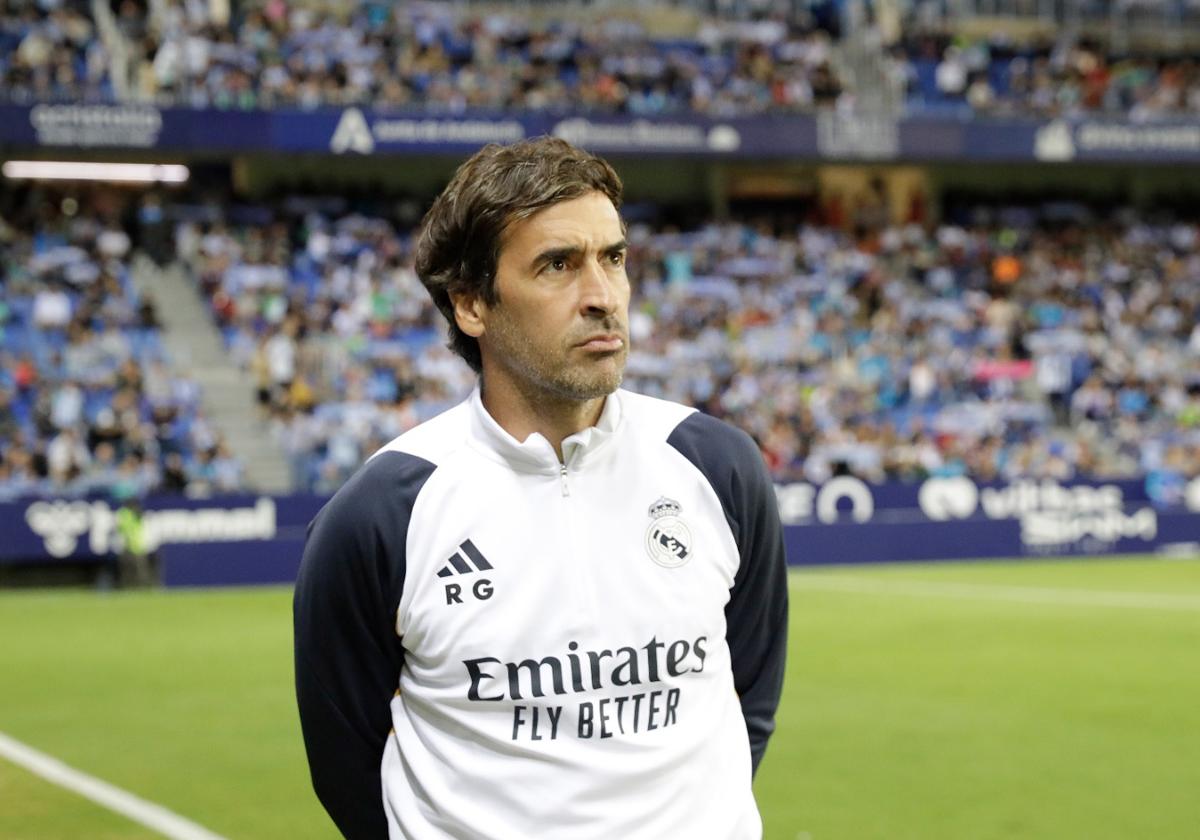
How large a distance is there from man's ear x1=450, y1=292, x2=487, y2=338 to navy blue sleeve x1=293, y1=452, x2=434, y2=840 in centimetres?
28

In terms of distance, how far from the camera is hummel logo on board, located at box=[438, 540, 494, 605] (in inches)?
121

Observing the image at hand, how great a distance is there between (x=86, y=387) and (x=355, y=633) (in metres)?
23.4

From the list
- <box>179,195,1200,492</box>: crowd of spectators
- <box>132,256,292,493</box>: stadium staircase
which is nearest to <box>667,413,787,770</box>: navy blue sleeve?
<box>179,195,1200,492</box>: crowd of spectators

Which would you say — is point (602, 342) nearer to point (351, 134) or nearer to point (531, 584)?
point (531, 584)

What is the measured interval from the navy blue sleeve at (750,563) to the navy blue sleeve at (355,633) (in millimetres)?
550

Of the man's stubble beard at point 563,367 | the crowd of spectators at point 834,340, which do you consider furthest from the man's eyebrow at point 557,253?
the crowd of spectators at point 834,340

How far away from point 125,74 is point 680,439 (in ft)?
96.2

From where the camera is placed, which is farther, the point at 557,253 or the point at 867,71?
the point at 867,71

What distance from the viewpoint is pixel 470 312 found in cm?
326

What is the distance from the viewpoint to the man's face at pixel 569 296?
307cm

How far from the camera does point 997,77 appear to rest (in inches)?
1487

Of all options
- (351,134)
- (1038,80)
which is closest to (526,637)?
(351,134)

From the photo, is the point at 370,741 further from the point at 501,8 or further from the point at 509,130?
the point at 501,8

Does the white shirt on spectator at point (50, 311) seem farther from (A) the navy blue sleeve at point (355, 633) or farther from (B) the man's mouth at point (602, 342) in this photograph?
(B) the man's mouth at point (602, 342)
